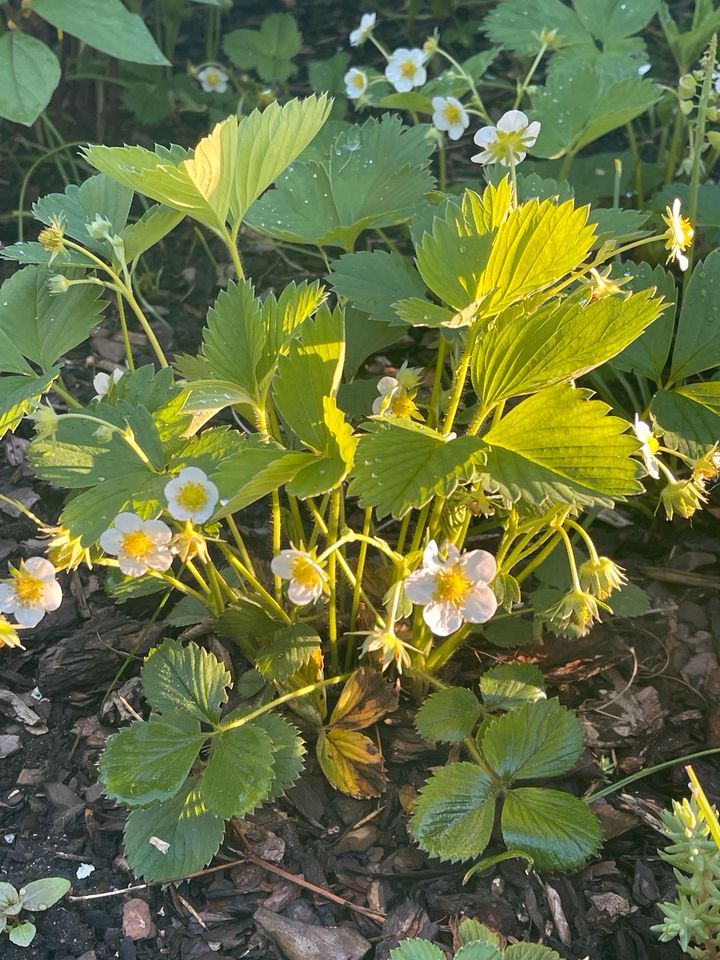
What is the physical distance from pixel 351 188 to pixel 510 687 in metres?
0.76

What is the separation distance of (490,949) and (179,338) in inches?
53.3

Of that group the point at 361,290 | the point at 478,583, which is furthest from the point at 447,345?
the point at 478,583

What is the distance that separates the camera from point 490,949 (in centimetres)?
103

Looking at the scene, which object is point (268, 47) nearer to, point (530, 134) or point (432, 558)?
point (530, 134)

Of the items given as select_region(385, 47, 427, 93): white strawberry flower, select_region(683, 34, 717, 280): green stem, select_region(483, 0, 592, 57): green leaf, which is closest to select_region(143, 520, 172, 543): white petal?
select_region(683, 34, 717, 280): green stem

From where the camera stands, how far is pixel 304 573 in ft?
3.38

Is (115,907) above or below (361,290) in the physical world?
below

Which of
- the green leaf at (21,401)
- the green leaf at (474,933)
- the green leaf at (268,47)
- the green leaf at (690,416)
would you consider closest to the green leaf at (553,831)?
the green leaf at (474,933)

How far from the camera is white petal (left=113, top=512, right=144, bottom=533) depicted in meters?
1.04

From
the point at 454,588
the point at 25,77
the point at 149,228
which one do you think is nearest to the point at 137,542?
the point at 454,588

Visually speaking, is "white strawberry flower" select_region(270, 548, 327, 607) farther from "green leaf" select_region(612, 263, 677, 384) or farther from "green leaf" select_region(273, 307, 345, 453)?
"green leaf" select_region(612, 263, 677, 384)

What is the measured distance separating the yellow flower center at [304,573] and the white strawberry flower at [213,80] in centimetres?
176

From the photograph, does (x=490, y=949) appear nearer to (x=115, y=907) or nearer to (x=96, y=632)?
(x=115, y=907)

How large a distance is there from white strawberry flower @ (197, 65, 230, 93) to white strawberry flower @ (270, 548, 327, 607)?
176 centimetres
